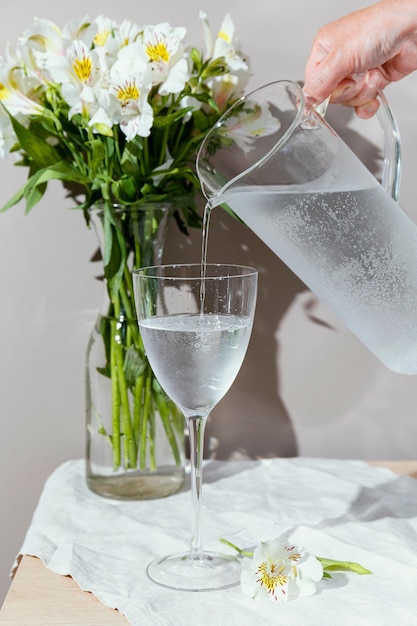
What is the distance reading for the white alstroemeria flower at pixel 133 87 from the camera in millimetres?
910

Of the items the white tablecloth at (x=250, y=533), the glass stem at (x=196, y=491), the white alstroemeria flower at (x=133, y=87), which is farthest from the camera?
the white alstroemeria flower at (x=133, y=87)

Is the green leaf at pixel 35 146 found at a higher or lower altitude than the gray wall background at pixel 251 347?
higher

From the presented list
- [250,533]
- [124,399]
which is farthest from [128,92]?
[250,533]

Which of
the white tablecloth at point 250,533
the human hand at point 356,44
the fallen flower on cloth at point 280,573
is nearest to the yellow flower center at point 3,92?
the human hand at point 356,44

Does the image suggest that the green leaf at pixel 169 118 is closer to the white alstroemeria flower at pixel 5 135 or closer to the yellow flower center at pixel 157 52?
the yellow flower center at pixel 157 52

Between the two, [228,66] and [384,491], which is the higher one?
[228,66]

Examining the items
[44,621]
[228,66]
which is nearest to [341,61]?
[228,66]

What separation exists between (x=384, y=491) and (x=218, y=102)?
0.52 meters

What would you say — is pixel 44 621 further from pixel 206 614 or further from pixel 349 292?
pixel 349 292

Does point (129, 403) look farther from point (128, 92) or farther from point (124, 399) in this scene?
point (128, 92)

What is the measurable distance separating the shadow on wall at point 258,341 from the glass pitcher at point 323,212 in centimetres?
35

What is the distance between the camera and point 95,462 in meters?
1.04

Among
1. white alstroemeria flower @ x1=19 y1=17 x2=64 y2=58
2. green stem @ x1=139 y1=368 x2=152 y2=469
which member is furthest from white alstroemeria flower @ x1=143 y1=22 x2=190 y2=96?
green stem @ x1=139 y1=368 x2=152 y2=469

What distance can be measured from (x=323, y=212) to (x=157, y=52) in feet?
1.10
